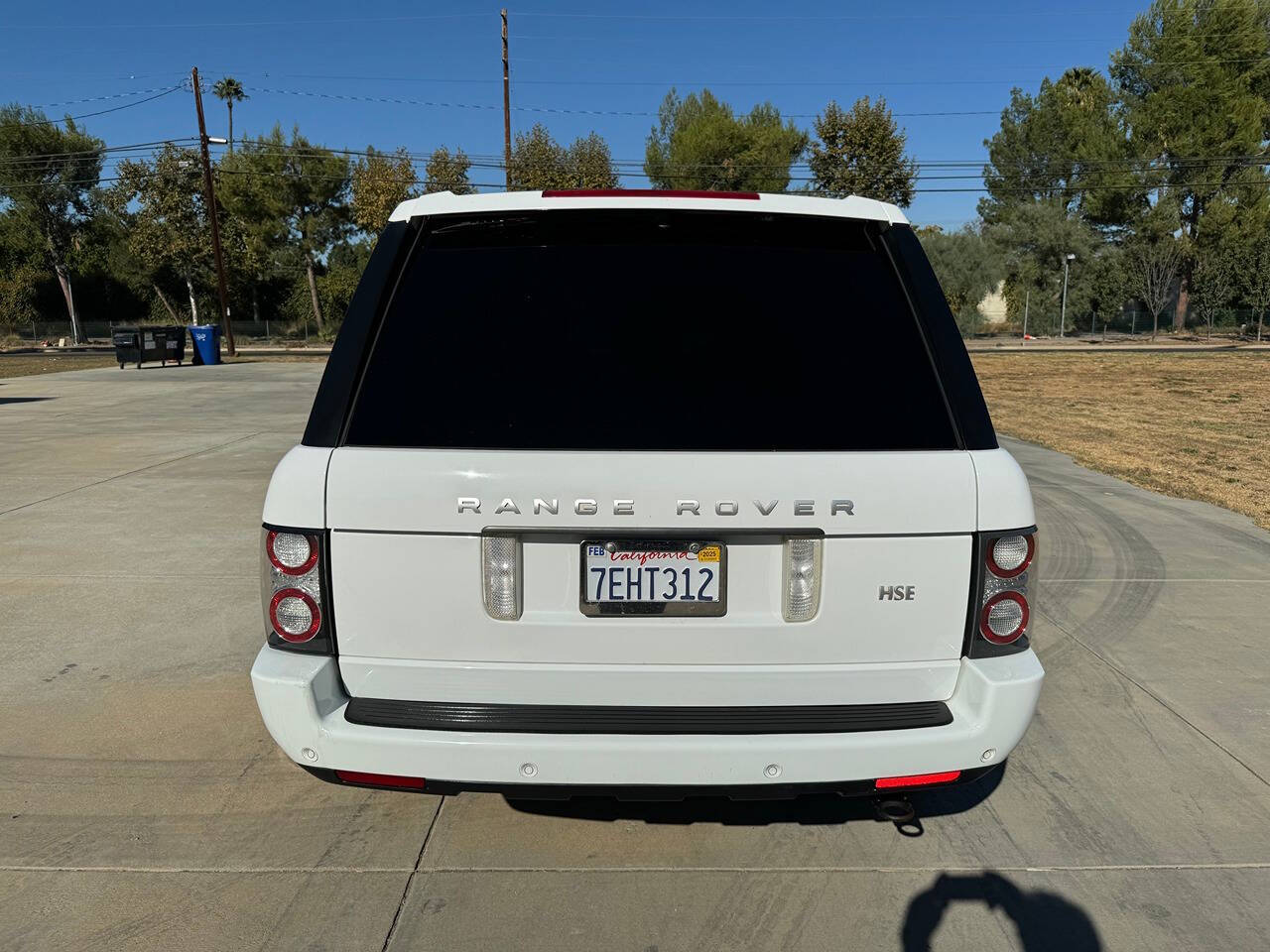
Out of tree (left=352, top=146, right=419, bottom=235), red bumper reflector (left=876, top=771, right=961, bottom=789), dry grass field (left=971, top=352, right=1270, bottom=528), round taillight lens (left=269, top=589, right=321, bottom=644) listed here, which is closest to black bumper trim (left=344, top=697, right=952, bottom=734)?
red bumper reflector (left=876, top=771, right=961, bottom=789)

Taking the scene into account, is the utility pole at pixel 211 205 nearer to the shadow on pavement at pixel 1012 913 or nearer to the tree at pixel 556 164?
the tree at pixel 556 164

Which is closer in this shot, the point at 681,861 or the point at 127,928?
the point at 127,928

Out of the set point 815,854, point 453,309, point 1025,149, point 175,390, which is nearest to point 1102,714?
point 815,854

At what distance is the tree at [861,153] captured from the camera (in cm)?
4694

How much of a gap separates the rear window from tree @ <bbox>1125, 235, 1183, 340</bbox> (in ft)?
186

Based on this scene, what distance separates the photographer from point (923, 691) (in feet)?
8.45

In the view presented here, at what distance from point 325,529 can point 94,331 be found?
57772 mm

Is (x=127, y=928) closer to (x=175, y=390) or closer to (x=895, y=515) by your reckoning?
(x=895, y=515)

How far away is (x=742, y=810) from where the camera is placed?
11.0 feet

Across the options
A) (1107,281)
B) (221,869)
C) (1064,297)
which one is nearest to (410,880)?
(221,869)

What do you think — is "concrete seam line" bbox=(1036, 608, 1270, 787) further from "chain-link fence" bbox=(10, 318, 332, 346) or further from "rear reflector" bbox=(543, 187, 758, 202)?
"chain-link fence" bbox=(10, 318, 332, 346)

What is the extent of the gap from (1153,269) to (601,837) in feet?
194

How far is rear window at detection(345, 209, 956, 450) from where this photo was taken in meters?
2.49

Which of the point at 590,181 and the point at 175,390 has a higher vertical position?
the point at 590,181
